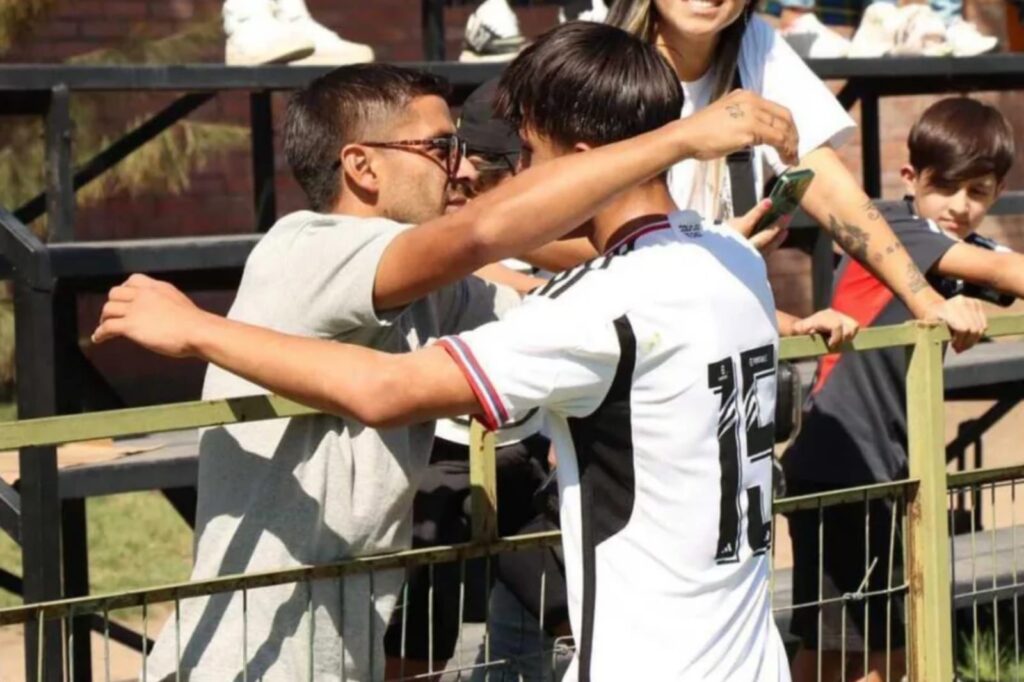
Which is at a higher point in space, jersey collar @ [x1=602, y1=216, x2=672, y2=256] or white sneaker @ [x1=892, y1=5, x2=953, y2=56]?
white sneaker @ [x1=892, y1=5, x2=953, y2=56]

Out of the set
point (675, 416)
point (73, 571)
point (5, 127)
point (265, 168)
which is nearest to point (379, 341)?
point (675, 416)

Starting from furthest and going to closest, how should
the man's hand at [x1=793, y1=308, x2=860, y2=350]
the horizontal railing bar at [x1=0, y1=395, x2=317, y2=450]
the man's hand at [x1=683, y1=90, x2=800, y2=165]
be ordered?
the man's hand at [x1=793, y1=308, x2=860, y2=350] < the horizontal railing bar at [x1=0, y1=395, x2=317, y2=450] < the man's hand at [x1=683, y1=90, x2=800, y2=165]

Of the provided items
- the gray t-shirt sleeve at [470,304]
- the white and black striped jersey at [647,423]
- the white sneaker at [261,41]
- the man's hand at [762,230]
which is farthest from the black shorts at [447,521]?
the white sneaker at [261,41]

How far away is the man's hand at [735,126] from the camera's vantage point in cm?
229

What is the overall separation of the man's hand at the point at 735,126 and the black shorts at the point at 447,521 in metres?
1.36

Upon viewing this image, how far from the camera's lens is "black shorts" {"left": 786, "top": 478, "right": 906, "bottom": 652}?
398 cm

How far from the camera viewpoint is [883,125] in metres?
11.8

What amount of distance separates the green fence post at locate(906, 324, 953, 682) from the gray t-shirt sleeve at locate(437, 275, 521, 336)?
73cm

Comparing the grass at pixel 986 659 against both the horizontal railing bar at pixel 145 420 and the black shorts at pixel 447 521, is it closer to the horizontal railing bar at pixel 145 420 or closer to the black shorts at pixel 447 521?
the black shorts at pixel 447 521

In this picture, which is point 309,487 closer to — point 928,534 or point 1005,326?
point 928,534

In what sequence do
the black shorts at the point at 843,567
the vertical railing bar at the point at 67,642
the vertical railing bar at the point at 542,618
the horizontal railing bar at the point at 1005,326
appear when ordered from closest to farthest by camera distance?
the vertical railing bar at the point at 67,642, the vertical railing bar at the point at 542,618, the horizontal railing bar at the point at 1005,326, the black shorts at the point at 843,567

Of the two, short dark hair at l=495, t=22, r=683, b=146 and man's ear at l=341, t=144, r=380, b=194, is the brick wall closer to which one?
man's ear at l=341, t=144, r=380, b=194

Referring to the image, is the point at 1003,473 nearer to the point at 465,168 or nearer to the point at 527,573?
the point at 527,573

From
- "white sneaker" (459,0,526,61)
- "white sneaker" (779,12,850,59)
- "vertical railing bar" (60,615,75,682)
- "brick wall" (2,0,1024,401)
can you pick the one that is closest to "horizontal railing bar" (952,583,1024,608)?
"vertical railing bar" (60,615,75,682)
